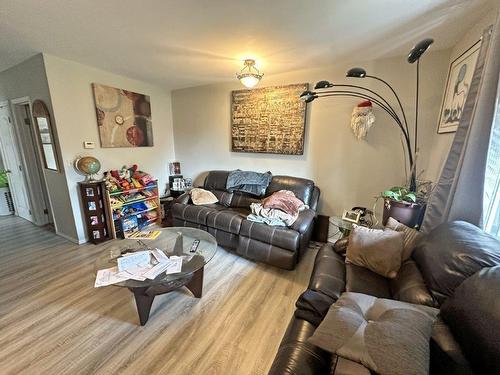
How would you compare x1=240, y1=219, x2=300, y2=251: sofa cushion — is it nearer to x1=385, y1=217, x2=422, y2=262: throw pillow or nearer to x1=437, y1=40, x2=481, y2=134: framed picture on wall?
x1=385, y1=217, x2=422, y2=262: throw pillow

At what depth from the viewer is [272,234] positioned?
2250 mm

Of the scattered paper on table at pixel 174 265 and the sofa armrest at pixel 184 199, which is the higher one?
the sofa armrest at pixel 184 199

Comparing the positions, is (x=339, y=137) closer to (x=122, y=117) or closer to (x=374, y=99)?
(x=374, y=99)

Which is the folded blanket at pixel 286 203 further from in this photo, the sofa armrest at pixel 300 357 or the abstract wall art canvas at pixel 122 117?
the abstract wall art canvas at pixel 122 117

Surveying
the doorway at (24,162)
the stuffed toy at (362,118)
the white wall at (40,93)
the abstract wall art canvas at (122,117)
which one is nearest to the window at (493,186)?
the stuffed toy at (362,118)

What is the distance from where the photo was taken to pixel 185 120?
3.87 metres

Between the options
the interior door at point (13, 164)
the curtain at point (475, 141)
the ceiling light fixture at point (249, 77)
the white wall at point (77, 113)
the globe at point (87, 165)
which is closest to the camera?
the curtain at point (475, 141)

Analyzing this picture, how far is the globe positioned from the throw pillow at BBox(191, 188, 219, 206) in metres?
1.29

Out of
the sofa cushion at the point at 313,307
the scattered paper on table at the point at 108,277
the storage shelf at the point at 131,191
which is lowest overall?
the scattered paper on table at the point at 108,277

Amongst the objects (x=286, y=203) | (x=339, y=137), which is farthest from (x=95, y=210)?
(x=339, y=137)

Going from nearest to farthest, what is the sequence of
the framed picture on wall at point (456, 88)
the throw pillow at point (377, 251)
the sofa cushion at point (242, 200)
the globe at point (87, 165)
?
the throw pillow at point (377, 251) → the framed picture on wall at point (456, 88) → the globe at point (87, 165) → the sofa cushion at point (242, 200)

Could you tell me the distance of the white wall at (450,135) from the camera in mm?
1511

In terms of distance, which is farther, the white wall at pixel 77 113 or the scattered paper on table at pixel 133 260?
the white wall at pixel 77 113

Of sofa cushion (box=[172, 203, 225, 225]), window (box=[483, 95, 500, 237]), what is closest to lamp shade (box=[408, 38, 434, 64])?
window (box=[483, 95, 500, 237])
